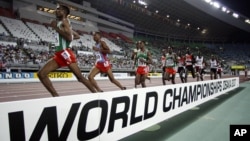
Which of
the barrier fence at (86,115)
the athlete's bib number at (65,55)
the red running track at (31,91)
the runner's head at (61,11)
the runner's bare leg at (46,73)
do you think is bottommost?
the red running track at (31,91)

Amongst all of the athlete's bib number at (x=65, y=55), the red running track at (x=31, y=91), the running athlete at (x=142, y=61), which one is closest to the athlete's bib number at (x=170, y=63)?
the running athlete at (x=142, y=61)

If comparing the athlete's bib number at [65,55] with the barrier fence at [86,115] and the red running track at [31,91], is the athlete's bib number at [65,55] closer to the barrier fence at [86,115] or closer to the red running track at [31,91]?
the barrier fence at [86,115]

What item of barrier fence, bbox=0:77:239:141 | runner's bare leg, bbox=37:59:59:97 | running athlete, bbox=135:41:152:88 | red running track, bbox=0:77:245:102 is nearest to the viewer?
barrier fence, bbox=0:77:239:141

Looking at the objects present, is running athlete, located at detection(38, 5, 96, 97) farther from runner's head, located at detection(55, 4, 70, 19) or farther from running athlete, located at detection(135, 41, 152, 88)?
running athlete, located at detection(135, 41, 152, 88)

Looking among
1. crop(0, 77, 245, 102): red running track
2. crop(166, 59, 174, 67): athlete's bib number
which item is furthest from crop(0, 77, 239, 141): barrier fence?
crop(166, 59, 174, 67): athlete's bib number

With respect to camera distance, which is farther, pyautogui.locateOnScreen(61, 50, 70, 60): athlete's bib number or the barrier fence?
pyautogui.locateOnScreen(61, 50, 70, 60): athlete's bib number

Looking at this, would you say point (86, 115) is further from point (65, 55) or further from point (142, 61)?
point (142, 61)

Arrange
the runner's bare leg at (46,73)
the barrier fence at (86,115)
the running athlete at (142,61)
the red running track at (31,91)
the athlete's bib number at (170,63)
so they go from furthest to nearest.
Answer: the athlete's bib number at (170,63), the running athlete at (142,61), the red running track at (31,91), the runner's bare leg at (46,73), the barrier fence at (86,115)

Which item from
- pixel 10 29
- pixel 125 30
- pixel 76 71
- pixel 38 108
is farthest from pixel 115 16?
pixel 38 108

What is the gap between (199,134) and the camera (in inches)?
172

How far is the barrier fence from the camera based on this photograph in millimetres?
2172

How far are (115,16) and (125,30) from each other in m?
3.41

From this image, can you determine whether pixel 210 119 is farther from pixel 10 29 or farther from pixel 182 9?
pixel 182 9

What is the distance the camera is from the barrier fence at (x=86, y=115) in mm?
2172
